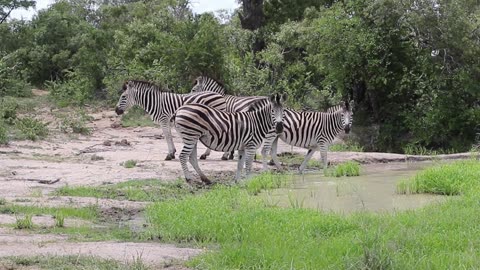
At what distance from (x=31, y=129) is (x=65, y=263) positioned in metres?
11.1

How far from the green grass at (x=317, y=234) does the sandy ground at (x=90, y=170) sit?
579 millimetres

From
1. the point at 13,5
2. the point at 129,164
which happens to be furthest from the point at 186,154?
the point at 13,5

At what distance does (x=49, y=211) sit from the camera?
834cm

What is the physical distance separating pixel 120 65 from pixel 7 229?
1783 cm

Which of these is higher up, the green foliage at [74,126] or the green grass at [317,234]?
the green foliage at [74,126]

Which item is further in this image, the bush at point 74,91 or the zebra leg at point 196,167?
the bush at point 74,91

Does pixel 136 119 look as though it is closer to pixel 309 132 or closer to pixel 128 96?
pixel 128 96

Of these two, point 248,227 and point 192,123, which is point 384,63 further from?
point 248,227

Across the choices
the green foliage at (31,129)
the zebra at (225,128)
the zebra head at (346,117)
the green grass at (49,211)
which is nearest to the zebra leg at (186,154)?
the zebra at (225,128)

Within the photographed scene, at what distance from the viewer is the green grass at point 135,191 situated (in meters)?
10.0

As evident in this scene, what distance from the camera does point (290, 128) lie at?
14484 mm

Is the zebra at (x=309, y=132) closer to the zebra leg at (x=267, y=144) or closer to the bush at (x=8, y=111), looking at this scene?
the zebra leg at (x=267, y=144)

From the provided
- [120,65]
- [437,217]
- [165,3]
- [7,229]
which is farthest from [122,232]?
[165,3]

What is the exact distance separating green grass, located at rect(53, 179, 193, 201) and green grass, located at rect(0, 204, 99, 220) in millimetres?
1321
